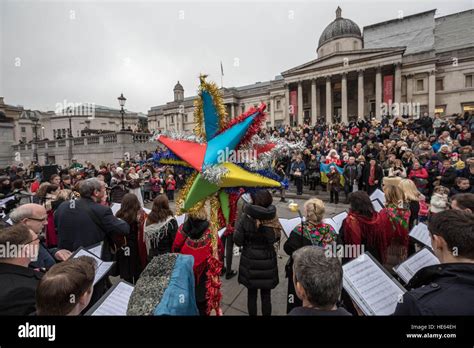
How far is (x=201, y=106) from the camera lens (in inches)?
84.1

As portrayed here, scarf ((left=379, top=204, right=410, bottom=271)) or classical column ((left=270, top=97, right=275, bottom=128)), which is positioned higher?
classical column ((left=270, top=97, right=275, bottom=128))

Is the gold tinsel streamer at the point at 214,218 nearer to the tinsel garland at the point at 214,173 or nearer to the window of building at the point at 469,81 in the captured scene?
the tinsel garland at the point at 214,173

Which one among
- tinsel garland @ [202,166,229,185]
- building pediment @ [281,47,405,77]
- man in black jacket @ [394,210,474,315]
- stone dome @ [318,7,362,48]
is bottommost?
man in black jacket @ [394,210,474,315]

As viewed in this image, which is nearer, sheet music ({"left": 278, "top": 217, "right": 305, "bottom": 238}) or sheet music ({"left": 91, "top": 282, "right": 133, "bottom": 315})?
sheet music ({"left": 91, "top": 282, "right": 133, "bottom": 315})

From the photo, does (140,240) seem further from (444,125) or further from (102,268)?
(444,125)

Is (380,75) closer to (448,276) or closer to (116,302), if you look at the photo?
(448,276)

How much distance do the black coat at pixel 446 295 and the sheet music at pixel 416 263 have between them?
2.66 ft

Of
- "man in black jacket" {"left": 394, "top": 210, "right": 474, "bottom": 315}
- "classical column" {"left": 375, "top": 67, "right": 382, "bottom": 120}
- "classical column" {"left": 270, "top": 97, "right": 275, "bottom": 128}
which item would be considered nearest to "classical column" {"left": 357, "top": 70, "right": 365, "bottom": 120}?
"classical column" {"left": 375, "top": 67, "right": 382, "bottom": 120}

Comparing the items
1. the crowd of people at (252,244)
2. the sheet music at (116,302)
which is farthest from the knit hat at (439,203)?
the sheet music at (116,302)

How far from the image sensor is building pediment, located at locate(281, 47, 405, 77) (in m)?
34.6

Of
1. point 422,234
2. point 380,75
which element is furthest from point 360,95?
point 422,234

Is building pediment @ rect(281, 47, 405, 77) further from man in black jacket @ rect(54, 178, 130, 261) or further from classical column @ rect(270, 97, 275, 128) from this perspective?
man in black jacket @ rect(54, 178, 130, 261)

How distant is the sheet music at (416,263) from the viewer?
2203mm
